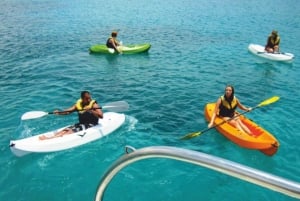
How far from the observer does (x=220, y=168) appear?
208 cm

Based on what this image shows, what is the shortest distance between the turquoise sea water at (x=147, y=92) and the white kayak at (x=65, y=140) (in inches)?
8.9

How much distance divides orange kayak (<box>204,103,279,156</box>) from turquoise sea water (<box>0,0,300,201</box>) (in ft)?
0.93

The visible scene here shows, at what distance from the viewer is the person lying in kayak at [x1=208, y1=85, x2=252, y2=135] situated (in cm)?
1021

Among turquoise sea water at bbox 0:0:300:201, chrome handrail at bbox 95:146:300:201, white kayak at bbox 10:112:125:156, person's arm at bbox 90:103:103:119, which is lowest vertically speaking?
turquoise sea water at bbox 0:0:300:201

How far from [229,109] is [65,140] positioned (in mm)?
4997

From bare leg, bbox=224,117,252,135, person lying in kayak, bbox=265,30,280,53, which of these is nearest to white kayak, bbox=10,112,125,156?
bare leg, bbox=224,117,252,135

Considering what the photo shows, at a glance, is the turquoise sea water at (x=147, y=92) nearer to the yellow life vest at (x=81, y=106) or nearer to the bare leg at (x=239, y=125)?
the bare leg at (x=239, y=125)

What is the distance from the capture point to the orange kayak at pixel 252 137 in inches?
357

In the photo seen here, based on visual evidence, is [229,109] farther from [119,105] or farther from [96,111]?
[96,111]

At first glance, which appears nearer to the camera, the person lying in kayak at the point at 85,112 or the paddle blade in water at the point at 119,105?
the person lying in kayak at the point at 85,112

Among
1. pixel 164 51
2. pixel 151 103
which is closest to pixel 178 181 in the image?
pixel 151 103

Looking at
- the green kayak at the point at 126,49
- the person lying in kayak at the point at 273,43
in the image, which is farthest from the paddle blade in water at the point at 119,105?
the person lying in kayak at the point at 273,43

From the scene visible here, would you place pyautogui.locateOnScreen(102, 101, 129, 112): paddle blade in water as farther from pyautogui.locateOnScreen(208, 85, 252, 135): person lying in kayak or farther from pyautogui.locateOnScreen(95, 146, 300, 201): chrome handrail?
pyautogui.locateOnScreen(95, 146, 300, 201): chrome handrail

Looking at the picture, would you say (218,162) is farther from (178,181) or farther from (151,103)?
(151,103)
